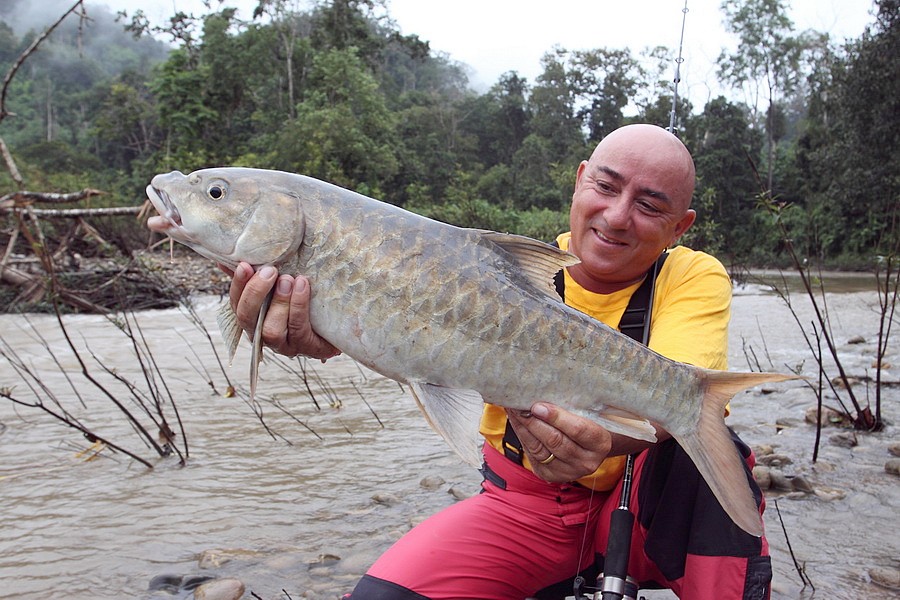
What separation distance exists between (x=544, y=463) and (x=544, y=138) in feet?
161

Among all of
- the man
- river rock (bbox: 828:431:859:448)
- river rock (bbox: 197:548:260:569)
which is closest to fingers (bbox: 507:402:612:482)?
the man

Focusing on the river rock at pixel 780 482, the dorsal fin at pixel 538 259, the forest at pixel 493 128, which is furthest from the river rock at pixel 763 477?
the forest at pixel 493 128

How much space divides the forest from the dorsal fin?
55.6 feet

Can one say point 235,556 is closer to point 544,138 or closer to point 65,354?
point 65,354

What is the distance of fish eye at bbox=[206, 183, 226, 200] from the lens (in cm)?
228

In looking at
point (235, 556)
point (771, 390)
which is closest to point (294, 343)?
point (235, 556)

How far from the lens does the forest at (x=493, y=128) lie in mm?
28359

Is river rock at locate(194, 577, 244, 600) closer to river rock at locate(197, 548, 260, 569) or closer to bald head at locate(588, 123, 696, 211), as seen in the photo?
river rock at locate(197, 548, 260, 569)

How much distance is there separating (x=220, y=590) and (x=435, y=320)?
1848 millimetres

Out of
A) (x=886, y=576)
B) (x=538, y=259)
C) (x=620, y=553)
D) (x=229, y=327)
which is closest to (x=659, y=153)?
(x=538, y=259)

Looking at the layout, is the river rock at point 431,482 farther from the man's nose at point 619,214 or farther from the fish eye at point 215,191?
the fish eye at point 215,191

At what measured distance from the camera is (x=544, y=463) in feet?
7.80

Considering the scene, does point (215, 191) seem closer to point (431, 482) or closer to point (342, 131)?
point (431, 482)

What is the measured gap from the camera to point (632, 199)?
274 centimetres
